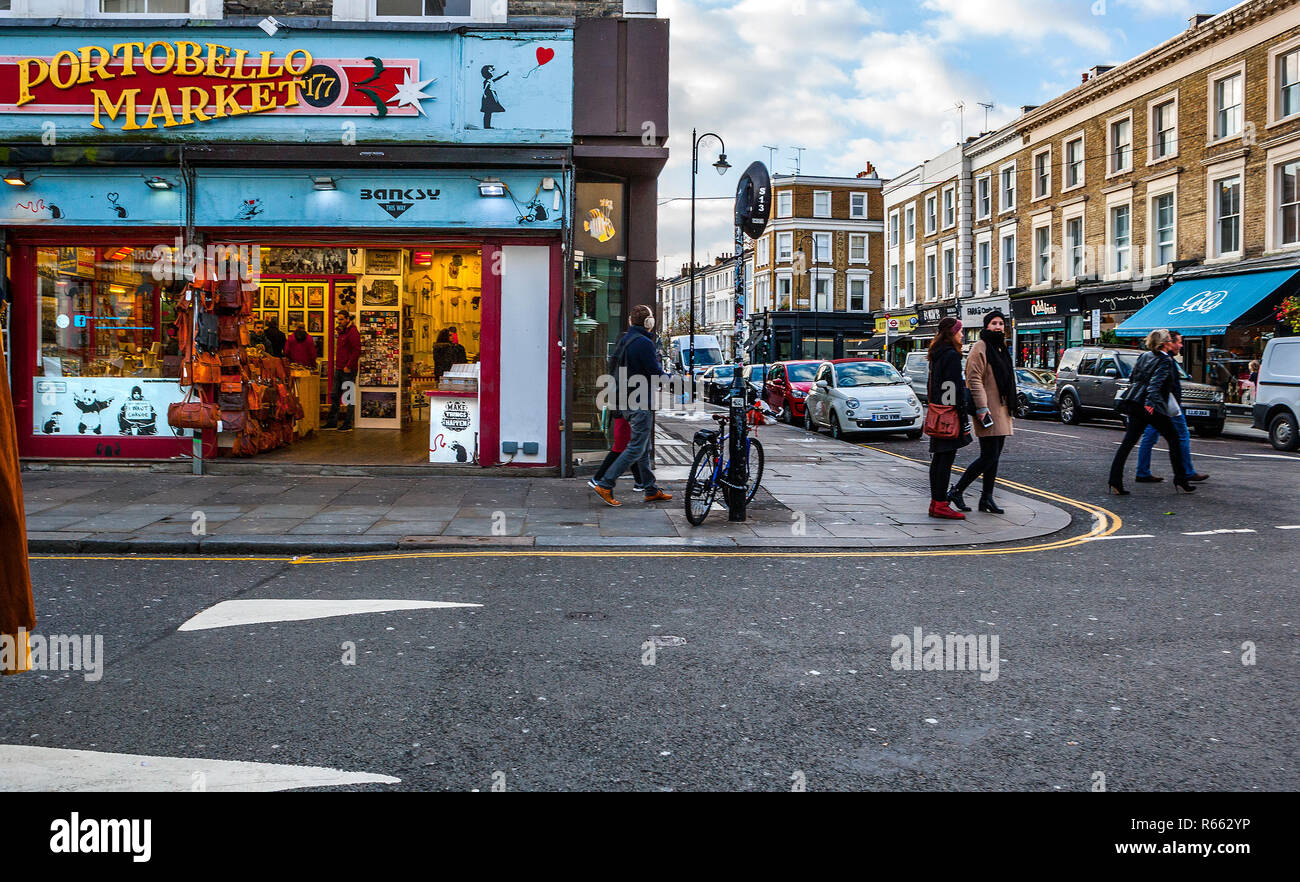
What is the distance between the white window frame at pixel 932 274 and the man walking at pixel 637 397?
136 feet

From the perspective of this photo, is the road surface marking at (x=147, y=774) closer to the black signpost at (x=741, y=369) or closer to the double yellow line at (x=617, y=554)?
the double yellow line at (x=617, y=554)

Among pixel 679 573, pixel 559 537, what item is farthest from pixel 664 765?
pixel 559 537

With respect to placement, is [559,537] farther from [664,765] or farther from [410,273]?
[410,273]

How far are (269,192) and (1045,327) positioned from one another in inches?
1269

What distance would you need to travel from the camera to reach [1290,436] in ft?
57.8

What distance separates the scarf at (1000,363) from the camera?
404 inches

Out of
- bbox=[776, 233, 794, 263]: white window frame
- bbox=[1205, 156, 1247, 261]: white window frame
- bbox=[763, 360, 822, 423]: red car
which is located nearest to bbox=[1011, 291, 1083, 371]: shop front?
bbox=[1205, 156, 1247, 261]: white window frame

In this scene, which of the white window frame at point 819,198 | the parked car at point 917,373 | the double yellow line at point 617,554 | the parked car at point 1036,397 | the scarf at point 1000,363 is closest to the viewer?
the double yellow line at point 617,554

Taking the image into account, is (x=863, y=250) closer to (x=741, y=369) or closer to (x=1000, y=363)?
(x=1000, y=363)

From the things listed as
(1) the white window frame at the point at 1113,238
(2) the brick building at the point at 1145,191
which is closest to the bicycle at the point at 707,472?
(2) the brick building at the point at 1145,191

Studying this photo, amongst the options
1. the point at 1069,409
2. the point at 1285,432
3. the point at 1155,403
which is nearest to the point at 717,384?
the point at 1069,409

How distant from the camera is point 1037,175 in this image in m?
38.6
